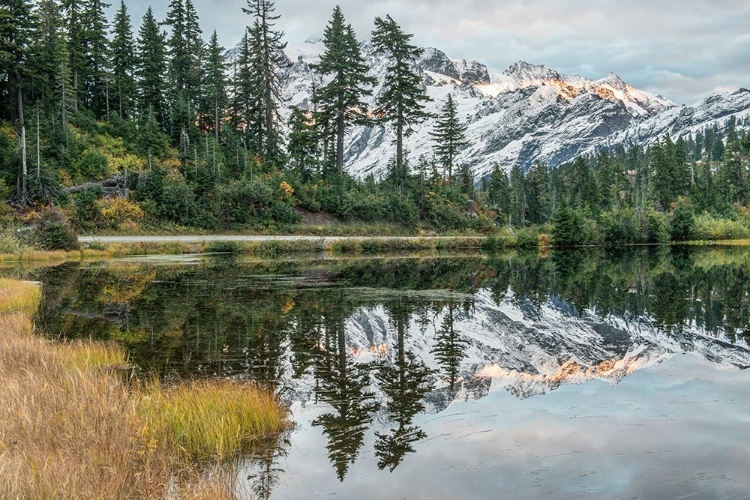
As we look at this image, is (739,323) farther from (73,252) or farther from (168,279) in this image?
(73,252)

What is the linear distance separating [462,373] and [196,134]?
50732mm

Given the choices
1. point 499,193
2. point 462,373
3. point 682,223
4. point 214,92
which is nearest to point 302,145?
point 214,92

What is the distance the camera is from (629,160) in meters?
192

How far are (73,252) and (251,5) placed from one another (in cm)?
3277

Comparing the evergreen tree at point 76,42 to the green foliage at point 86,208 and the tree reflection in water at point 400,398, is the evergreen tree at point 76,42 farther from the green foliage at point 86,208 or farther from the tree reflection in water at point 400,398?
the tree reflection in water at point 400,398

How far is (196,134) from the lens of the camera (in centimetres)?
5688

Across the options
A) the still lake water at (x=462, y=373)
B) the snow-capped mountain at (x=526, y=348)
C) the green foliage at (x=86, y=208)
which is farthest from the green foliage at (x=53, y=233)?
the snow-capped mountain at (x=526, y=348)

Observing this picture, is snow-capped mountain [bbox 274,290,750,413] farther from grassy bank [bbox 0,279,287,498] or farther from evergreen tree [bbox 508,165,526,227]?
evergreen tree [bbox 508,165,526,227]

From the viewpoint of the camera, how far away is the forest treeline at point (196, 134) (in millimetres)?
46969

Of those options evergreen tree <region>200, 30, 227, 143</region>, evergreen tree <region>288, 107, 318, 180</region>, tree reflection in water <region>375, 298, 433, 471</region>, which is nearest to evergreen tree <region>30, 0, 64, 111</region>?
A: evergreen tree <region>200, 30, 227, 143</region>

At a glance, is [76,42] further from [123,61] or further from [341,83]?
[341,83]

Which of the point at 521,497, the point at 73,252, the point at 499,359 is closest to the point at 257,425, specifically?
the point at 521,497

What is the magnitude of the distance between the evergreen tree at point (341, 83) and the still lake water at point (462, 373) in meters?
33.7

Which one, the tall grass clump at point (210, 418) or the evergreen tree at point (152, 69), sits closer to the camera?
the tall grass clump at point (210, 418)
